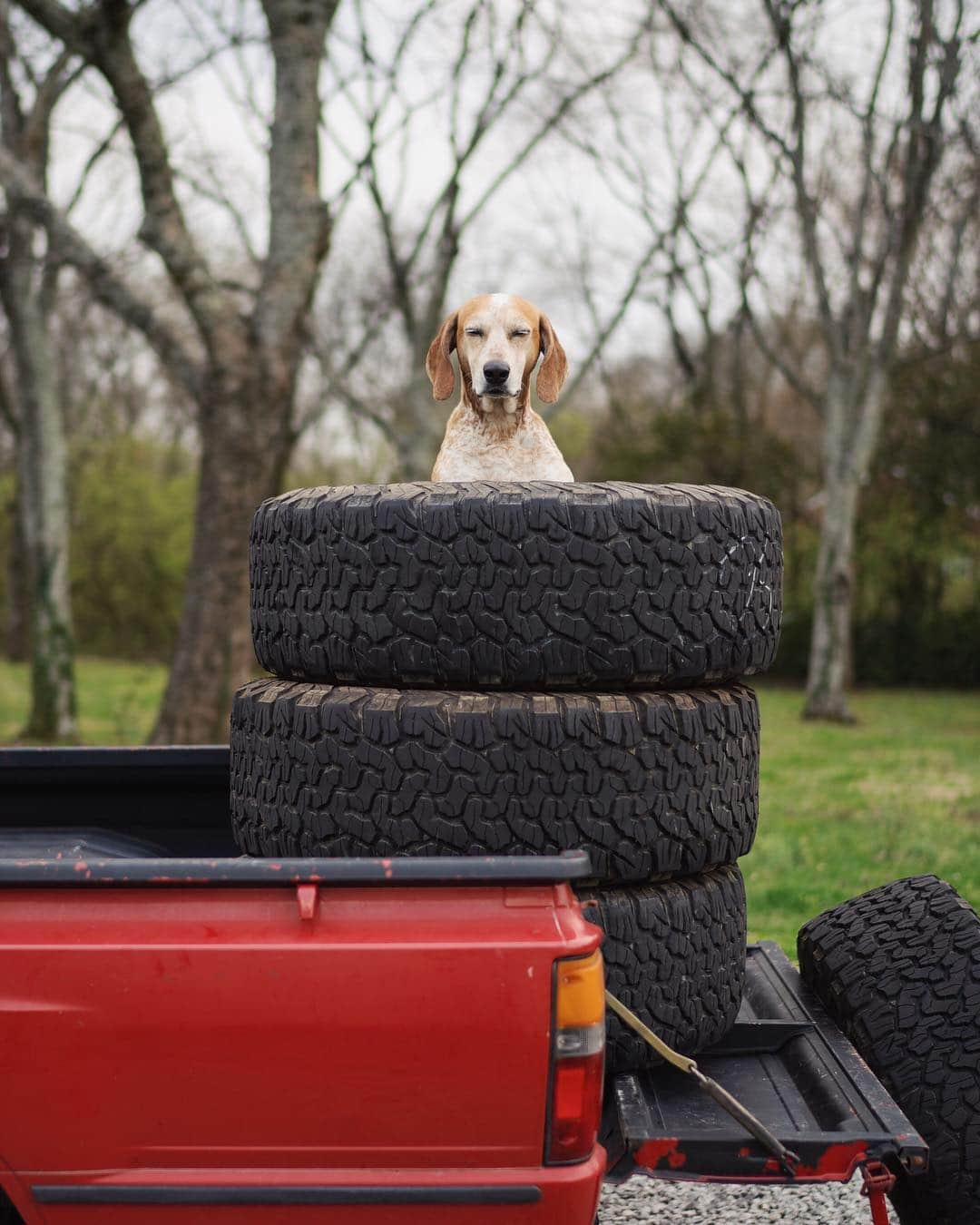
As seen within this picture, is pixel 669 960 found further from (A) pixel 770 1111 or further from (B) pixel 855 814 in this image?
(B) pixel 855 814

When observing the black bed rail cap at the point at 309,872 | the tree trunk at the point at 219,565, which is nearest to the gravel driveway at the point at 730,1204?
the black bed rail cap at the point at 309,872

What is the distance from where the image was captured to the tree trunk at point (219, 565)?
28.7ft

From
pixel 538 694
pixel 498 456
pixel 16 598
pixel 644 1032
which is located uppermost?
pixel 498 456

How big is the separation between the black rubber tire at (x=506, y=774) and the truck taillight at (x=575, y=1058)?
1.50ft

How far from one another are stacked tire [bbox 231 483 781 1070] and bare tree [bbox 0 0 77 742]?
411 inches

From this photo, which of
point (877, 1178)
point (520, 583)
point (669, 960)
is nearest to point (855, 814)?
point (669, 960)

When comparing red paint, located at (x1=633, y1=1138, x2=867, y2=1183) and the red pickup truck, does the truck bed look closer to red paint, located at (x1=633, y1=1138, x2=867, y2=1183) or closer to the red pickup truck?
the red pickup truck

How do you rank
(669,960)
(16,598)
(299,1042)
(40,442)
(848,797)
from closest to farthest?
(299,1042) < (669,960) < (848,797) < (40,442) < (16,598)

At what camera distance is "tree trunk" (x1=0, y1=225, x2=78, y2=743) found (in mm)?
12133

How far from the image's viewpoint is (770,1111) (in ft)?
7.78

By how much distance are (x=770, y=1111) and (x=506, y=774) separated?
0.82 metres

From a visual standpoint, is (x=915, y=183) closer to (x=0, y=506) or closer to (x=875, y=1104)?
(x=875, y=1104)

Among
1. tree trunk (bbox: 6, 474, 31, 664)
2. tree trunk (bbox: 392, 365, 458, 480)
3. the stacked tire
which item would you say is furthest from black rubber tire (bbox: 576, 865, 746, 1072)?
tree trunk (bbox: 6, 474, 31, 664)

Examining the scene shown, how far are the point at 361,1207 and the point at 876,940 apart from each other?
4.71 ft
